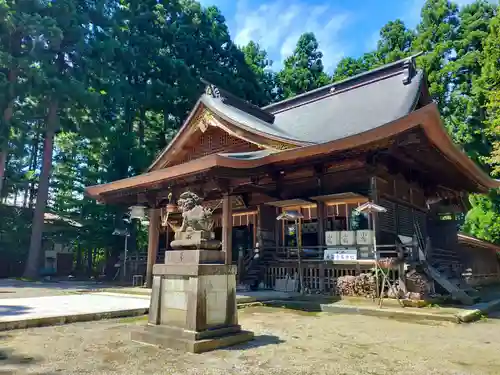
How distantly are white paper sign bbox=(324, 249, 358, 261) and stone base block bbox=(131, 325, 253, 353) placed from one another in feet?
19.8

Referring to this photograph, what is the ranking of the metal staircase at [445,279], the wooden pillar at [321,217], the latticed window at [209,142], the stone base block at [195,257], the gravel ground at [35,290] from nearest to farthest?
the stone base block at [195,257]
the metal staircase at [445,279]
the gravel ground at [35,290]
the wooden pillar at [321,217]
the latticed window at [209,142]

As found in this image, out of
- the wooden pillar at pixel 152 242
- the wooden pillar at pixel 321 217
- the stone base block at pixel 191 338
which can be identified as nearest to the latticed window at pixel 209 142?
the wooden pillar at pixel 152 242

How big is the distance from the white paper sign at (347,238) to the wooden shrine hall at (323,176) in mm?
30

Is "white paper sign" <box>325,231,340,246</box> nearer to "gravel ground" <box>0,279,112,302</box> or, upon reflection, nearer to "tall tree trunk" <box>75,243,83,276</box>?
"gravel ground" <box>0,279,112,302</box>

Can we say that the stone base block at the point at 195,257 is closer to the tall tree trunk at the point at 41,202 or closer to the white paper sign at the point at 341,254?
the white paper sign at the point at 341,254

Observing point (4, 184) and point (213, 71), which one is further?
point (213, 71)

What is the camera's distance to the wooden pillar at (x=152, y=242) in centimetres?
1437

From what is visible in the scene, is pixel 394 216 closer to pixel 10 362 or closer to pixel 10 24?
pixel 10 362

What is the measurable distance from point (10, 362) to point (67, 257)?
2533 cm

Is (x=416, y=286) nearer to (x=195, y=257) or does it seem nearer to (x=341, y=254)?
(x=341, y=254)

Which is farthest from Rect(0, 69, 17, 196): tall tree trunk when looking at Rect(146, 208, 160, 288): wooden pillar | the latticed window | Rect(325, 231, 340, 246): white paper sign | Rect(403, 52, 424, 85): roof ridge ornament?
Rect(403, 52, 424, 85): roof ridge ornament

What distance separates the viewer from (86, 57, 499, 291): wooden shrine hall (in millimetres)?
10945

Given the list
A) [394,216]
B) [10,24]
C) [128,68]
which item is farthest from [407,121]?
[128,68]

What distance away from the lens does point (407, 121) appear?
909 cm
